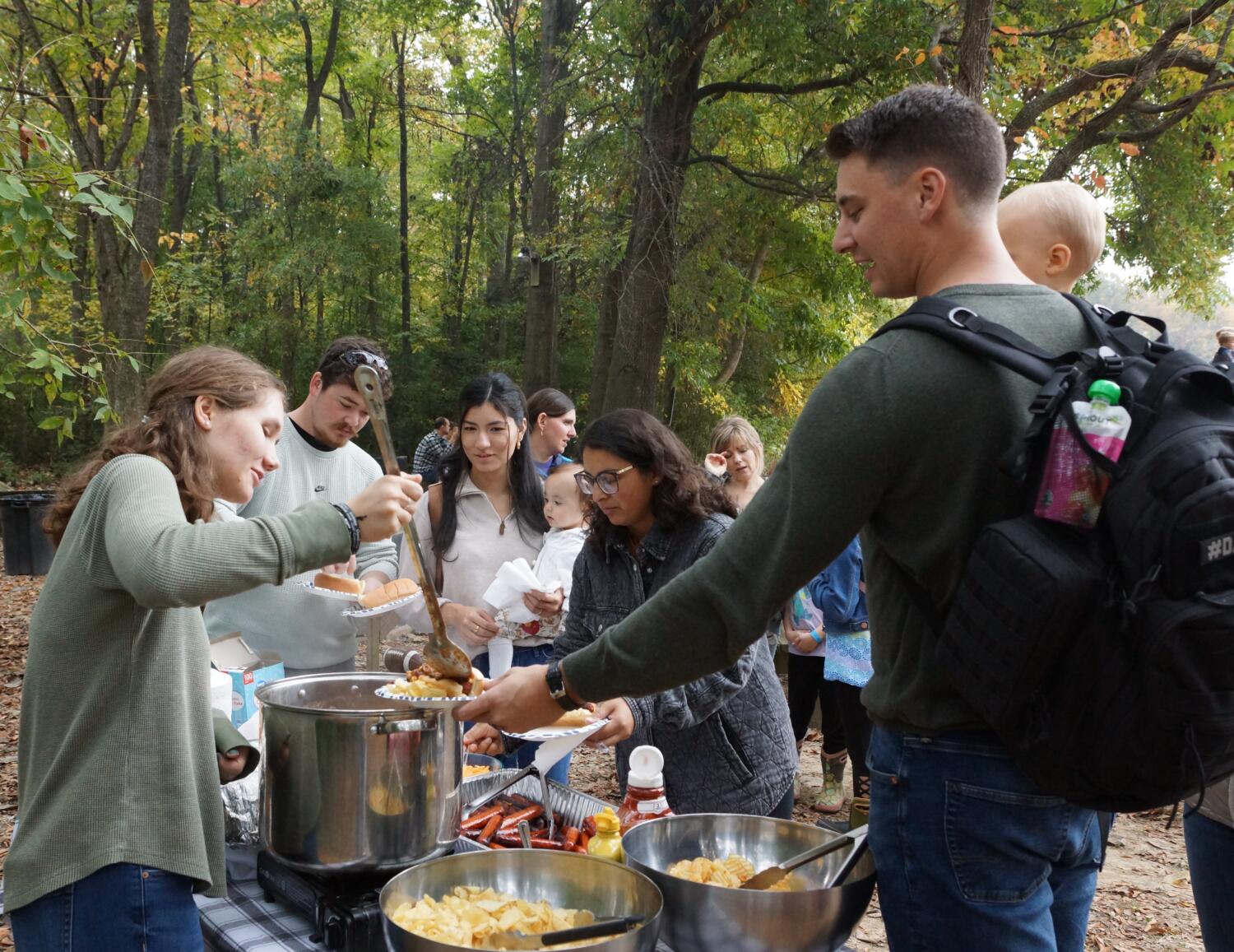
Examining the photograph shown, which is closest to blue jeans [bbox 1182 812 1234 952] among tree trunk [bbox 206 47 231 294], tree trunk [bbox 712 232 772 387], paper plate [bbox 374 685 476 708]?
paper plate [bbox 374 685 476 708]

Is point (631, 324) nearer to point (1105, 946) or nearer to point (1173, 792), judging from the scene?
point (1105, 946)

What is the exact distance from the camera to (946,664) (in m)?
1.42

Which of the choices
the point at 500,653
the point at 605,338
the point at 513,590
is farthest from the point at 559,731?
the point at 605,338

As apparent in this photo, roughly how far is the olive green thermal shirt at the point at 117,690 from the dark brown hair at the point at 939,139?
1.11m

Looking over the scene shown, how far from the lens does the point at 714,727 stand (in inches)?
110

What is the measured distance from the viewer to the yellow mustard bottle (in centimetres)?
205

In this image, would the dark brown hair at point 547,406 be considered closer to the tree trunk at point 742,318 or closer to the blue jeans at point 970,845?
the blue jeans at point 970,845

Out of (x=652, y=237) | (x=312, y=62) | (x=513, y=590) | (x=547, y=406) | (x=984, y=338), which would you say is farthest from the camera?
(x=312, y=62)

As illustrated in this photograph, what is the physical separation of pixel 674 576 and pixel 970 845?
4.48 ft

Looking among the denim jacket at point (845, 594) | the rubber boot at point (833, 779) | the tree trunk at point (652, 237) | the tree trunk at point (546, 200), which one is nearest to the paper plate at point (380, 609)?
the denim jacket at point (845, 594)

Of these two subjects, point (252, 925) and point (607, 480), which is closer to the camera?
point (252, 925)

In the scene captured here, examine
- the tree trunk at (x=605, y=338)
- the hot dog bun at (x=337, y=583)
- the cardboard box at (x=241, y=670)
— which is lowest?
the cardboard box at (x=241, y=670)

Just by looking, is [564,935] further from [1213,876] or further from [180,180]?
[180,180]

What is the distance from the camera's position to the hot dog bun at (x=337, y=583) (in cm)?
316
